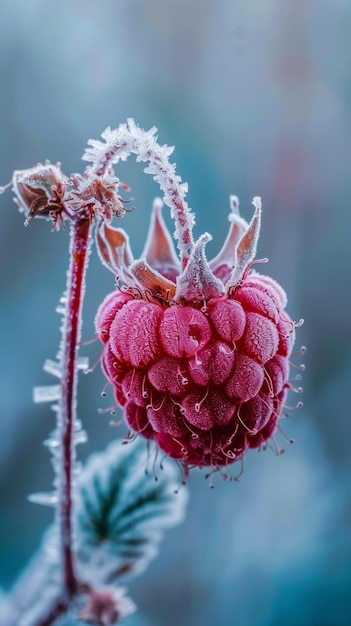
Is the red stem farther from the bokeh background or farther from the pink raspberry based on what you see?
the bokeh background

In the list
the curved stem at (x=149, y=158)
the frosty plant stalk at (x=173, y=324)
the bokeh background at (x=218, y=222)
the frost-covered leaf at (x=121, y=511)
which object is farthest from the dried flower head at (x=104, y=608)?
the bokeh background at (x=218, y=222)

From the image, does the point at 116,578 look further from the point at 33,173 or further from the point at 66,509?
the point at 33,173

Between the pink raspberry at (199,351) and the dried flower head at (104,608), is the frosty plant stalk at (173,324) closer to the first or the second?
the pink raspberry at (199,351)

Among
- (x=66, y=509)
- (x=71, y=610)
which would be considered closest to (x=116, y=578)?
(x=71, y=610)

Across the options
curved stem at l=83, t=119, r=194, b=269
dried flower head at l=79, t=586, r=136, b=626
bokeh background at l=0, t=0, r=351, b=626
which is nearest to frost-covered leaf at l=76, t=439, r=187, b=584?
dried flower head at l=79, t=586, r=136, b=626

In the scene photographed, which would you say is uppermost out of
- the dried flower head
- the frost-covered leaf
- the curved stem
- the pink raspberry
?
the curved stem
